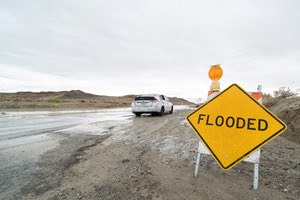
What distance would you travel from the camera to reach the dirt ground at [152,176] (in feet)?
7.63

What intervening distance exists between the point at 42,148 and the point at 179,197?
400 cm

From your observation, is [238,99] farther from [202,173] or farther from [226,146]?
[202,173]

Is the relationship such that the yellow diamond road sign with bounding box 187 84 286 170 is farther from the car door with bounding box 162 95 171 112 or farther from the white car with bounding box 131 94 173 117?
the car door with bounding box 162 95 171 112

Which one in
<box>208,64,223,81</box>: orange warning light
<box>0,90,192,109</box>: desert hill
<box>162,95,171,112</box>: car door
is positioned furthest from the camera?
<box>0,90,192,109</box>: desert hill

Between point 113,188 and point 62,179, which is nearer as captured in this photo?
point 113,188

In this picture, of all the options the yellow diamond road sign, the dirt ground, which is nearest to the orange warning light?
the yellow diamond road sign

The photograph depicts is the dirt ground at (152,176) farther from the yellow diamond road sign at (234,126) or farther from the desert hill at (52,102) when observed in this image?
the desert hill at (52,102)

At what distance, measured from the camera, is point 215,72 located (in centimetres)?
289

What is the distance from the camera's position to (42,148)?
448 cm

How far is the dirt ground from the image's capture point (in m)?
2.33

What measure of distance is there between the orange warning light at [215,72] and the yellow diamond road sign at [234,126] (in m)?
0.35

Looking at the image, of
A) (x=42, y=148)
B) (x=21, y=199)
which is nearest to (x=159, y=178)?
(x=21, y=199)

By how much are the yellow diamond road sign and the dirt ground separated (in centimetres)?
50

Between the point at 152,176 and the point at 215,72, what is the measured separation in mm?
2102
